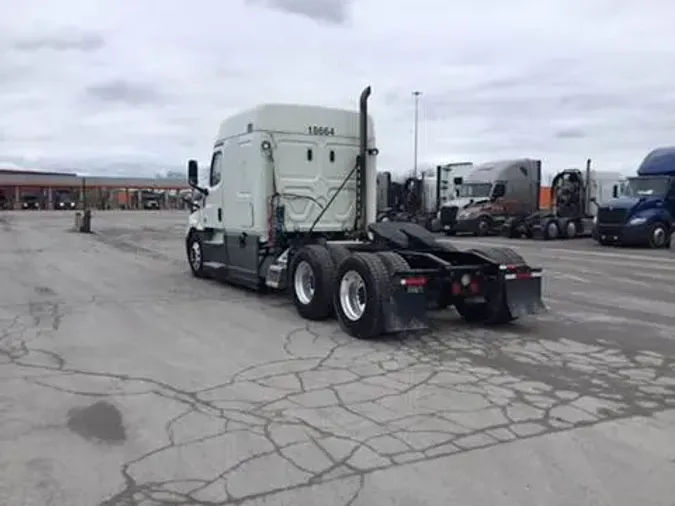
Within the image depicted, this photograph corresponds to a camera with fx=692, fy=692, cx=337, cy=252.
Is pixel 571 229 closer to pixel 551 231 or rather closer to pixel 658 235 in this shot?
pixel 551 231

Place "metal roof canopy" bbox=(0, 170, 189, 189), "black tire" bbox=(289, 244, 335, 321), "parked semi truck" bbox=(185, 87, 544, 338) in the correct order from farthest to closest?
1. "metal roof canopy" bbox=(0, 170, 189, 189)
2. "black tire" bbox=(289, 244, 335, 321)
3. "parked semi truck" bbox=(185, 87, 544, 338)

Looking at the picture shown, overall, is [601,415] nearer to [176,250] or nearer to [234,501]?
[234,501]

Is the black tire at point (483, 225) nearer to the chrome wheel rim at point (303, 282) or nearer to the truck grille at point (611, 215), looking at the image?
the truck grille at point (611, 215)

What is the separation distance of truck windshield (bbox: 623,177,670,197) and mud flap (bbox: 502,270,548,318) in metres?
20.1

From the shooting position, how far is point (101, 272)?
15.2 m

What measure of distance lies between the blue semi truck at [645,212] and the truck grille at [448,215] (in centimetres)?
736

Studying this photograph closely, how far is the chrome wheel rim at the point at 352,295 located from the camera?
833 cm

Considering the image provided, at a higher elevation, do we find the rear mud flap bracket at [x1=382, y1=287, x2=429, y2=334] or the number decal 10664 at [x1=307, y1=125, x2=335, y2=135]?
the number decal 10664 at [x1=307, y1=125, x2=335, y2=135]

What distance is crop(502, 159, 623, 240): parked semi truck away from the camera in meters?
30.3

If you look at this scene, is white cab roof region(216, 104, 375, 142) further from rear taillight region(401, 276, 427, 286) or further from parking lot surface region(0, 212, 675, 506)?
rear taillight region(401, 276, 427, 286)

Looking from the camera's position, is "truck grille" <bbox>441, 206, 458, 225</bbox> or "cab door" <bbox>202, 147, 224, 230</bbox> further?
"truck grille" <bbox>441, 206, 458, 225</bbox>

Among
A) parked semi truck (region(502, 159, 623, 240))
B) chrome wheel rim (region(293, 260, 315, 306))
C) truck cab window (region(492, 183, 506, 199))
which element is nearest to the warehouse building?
truck cab window (region(492, 183, 506, 199))

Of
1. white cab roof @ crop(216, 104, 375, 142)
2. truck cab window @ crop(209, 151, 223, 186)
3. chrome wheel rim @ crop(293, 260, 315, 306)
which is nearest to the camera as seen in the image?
chrome wheel rim @ crop(293, 260, 315, 306)

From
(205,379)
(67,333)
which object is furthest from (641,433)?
(67,333)
